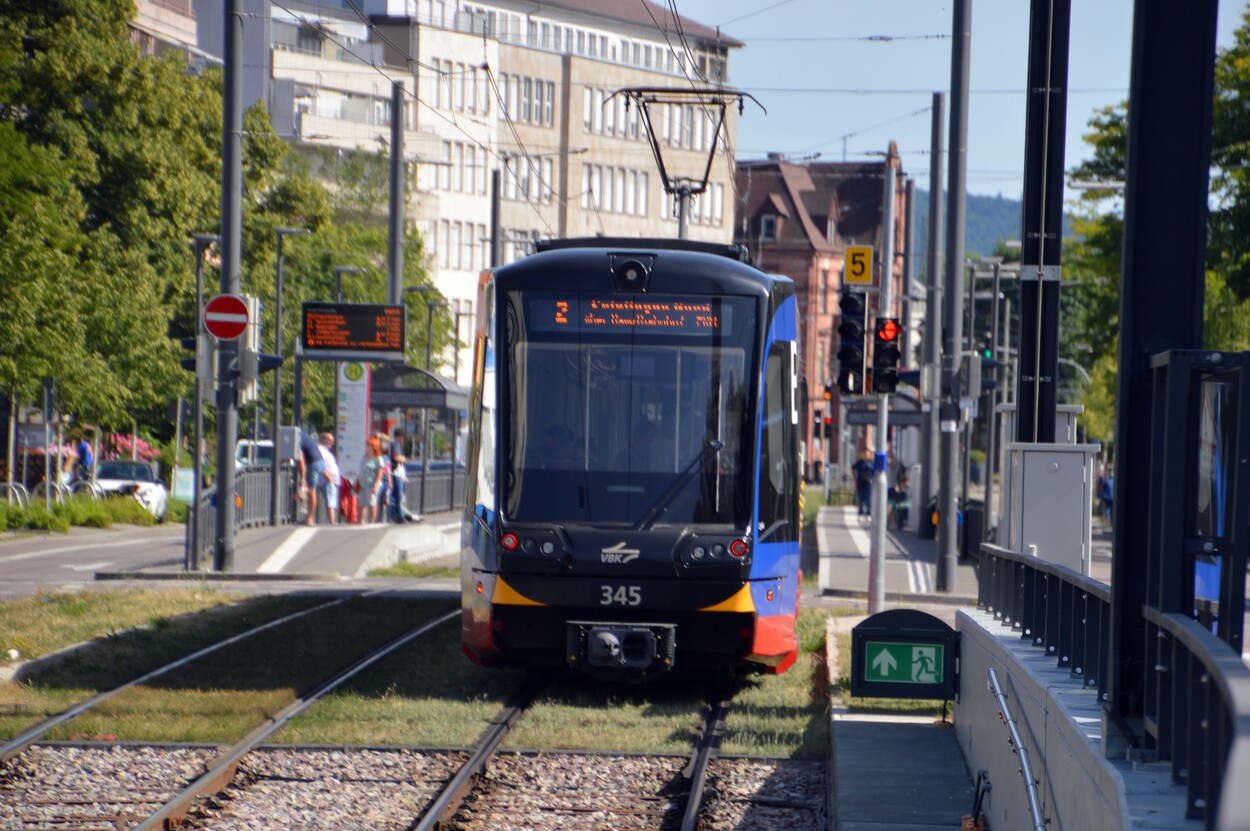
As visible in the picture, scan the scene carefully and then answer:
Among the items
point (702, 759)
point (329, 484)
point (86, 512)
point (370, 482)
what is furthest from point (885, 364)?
point (86, 512)

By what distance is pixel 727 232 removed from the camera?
10481cm

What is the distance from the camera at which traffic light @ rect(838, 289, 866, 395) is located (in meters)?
19.3

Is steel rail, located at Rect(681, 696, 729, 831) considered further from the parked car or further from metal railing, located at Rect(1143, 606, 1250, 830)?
the parked car

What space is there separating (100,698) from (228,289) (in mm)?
12852

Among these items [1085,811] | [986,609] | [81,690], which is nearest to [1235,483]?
[1085,811]

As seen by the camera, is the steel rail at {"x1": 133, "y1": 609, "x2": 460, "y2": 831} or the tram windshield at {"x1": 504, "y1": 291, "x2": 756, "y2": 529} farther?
the tram windshield at {"x1": 504, "y1": 291, "x2": 756, "y2": 529}

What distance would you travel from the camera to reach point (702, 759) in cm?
1137

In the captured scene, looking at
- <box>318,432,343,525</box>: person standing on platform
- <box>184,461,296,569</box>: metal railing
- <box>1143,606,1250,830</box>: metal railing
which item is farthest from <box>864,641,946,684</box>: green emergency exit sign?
<box>318,432,343,525</box>: person standing on platform

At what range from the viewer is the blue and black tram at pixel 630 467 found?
508 inches

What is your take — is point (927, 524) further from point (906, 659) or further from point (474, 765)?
point (474, 765)

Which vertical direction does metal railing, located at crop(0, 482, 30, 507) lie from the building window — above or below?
below

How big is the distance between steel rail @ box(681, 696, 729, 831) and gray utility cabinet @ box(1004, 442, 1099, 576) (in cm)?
239

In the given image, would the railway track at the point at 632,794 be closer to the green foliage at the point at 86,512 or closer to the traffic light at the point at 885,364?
the traffic light at the point at 885,364

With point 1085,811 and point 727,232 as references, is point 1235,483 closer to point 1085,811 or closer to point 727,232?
point 1085,811
